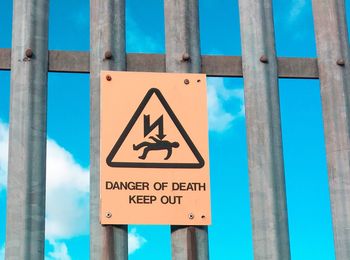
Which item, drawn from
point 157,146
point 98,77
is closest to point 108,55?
point 98,77

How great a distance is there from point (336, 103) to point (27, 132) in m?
3.95

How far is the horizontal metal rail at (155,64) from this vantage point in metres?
9.27

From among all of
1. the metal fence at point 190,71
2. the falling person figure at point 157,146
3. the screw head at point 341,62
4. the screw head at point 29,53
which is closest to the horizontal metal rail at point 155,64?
the metal fence at point 190,71

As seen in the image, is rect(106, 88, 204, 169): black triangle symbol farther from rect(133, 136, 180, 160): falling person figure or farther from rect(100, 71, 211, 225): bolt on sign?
rect(133, 136, 180, 160): falling person figure

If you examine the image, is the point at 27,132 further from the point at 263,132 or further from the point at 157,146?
the point at 263,132

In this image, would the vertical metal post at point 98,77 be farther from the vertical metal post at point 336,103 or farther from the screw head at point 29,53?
the vertical metal post at point 336,103

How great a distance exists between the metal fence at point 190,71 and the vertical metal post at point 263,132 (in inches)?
0.5

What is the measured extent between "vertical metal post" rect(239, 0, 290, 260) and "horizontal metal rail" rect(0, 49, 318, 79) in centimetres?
17

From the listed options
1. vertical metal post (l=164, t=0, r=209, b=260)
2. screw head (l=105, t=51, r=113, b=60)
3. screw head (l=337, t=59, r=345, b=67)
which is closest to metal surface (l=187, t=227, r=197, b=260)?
vertical metal post (l=164, t=0, r=209, b=260)

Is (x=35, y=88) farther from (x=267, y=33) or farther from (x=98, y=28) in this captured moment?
(x=267, y=33)

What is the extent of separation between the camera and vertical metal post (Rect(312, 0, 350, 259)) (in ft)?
30.3

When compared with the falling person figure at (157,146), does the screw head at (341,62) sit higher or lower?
higher

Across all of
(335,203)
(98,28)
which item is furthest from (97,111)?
(335,203)

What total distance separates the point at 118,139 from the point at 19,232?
158 centimetres
